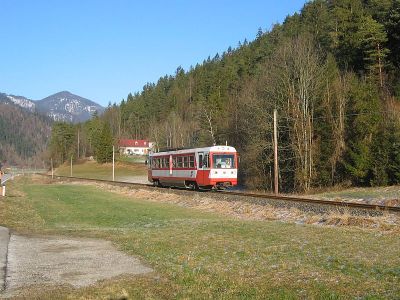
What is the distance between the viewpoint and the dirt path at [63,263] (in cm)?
Answer: 811

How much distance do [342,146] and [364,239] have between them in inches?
1129

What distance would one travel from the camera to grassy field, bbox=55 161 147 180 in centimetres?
10212

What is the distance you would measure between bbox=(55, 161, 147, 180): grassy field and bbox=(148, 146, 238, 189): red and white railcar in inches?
2444

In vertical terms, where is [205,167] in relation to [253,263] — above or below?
above

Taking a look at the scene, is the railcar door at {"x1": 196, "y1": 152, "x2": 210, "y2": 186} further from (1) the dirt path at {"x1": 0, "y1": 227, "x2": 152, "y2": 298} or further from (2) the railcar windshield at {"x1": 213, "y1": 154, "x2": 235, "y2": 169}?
(1) the dirt path at {"x1": 0, "y1": 227, "x2": 152, "y2": 298}

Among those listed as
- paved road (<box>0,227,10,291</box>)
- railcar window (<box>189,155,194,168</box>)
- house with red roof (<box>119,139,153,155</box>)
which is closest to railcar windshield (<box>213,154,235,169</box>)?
railcar window (<box>189,155,194,168</box>)

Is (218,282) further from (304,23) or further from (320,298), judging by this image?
(304,23)

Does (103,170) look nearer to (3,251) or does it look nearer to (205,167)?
(205,167)

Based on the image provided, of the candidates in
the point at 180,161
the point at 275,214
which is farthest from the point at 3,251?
the point at 180,161

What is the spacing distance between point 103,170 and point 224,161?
87092mm

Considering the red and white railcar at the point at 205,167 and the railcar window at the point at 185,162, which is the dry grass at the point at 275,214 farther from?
the railcar window at the point at 185,162

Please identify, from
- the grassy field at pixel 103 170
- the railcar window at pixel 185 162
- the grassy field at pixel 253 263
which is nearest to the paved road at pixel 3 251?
the grassy field at pixel 253 263

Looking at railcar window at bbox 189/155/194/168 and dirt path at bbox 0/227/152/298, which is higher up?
railcar window at bbox 189/155/194/168

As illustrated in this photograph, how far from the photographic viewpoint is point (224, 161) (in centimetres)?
3238
